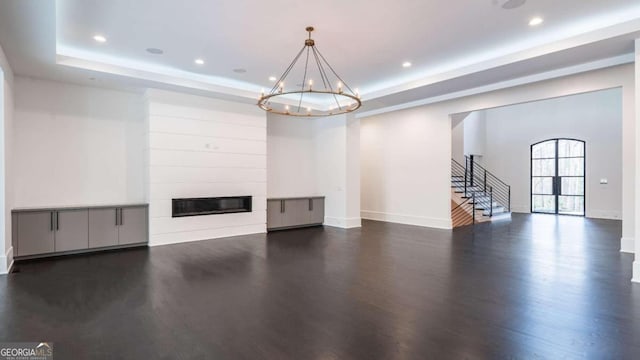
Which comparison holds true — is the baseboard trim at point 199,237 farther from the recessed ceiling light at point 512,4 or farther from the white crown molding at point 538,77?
the recessed ceiling light at point 512,4

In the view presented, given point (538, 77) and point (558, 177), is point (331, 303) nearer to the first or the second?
point (538, 77)

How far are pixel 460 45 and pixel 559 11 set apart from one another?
139 cm

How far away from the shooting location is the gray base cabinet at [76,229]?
5.60m

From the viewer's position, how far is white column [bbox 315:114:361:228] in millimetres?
9141

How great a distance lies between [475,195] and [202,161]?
8920mm

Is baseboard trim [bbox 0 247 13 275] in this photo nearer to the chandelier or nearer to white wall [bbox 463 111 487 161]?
the chandelier

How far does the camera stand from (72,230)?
19.6 feet

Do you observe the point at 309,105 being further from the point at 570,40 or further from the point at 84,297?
the point at 84,297

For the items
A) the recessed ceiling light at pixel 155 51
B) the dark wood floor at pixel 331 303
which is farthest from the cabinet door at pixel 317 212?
the recessed ceiling light at pixel 155 51

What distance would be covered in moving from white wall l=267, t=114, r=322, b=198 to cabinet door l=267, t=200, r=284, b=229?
61cm

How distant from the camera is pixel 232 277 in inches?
181

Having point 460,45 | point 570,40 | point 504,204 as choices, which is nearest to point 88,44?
point 460,45

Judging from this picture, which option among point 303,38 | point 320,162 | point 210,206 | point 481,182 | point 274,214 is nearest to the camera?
point 303,38

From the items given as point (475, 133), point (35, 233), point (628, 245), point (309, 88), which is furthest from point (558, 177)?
point (35, 233)
